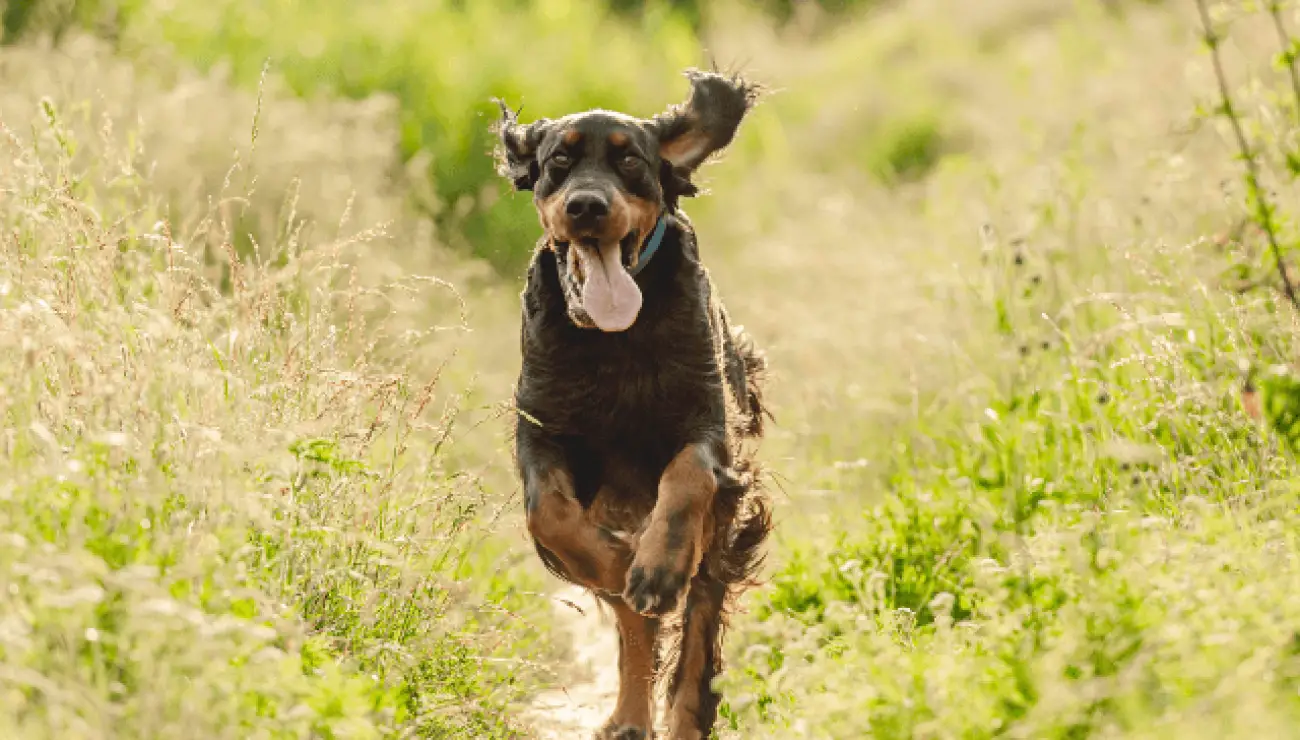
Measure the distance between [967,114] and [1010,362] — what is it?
599 cm

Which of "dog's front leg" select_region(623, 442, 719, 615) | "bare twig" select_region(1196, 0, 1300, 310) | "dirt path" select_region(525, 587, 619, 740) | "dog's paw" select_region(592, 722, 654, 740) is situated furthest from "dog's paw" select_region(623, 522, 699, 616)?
"bare twig" select_region(1196, 0, 1300, 310)

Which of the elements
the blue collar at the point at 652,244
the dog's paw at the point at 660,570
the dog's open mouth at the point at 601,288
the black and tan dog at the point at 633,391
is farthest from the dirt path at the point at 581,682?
the blue collar at the point at 652,244

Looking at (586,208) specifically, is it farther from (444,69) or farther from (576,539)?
(444,69)

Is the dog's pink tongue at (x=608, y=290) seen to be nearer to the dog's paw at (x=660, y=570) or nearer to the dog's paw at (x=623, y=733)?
the dog's paw at (x=660, y=570)

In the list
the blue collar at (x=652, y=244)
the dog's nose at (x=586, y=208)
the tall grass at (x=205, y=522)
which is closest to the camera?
the tall grass at (x=205, y=522)

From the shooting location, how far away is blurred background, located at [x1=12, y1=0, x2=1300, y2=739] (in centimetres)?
275

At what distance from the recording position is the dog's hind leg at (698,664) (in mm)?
4250

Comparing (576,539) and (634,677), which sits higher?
(576,539)

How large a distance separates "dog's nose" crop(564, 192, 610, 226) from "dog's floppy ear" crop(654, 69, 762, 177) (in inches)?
20.8

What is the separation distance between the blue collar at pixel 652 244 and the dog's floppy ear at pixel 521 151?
0.38m

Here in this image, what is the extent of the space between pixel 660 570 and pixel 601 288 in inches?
29.6

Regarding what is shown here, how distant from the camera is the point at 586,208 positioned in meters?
3.93

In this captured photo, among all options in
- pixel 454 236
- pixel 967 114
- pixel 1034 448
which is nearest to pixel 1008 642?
pixel 1034 448

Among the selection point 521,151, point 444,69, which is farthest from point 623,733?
point 444,69
